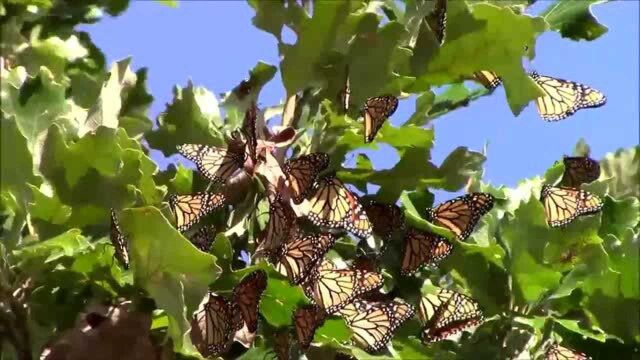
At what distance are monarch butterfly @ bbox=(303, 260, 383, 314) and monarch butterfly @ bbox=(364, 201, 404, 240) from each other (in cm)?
14

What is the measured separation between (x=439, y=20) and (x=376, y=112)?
250mm

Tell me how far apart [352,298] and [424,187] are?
0.37 m

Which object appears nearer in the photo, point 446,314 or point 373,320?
point 373,320

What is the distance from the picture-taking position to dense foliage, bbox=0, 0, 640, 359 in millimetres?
1710

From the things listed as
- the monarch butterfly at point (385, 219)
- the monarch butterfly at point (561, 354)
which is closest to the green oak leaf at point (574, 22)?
the monarch butterfly at point (385, 219)

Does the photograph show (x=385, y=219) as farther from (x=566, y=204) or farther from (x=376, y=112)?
(x=566, y=204)

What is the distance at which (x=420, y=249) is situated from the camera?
6.25 ft

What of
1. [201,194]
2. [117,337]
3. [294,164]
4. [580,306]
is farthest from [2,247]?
[580,306]

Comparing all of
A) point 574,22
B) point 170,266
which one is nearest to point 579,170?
point 574,22

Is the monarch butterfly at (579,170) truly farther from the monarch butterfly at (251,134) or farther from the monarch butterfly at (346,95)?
the monarch butterfly at (251,134)

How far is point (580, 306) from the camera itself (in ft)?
7.22

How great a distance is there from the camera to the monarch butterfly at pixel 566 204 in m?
2.13

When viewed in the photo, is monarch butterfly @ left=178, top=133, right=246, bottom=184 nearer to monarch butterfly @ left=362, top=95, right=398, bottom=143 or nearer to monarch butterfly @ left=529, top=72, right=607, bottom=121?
monarch butterfly @ left=362, top=95, right=398, bottom=143

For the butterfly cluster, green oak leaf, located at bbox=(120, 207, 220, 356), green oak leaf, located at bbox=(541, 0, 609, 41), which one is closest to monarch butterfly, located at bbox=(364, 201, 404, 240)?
the butterfly cluster
